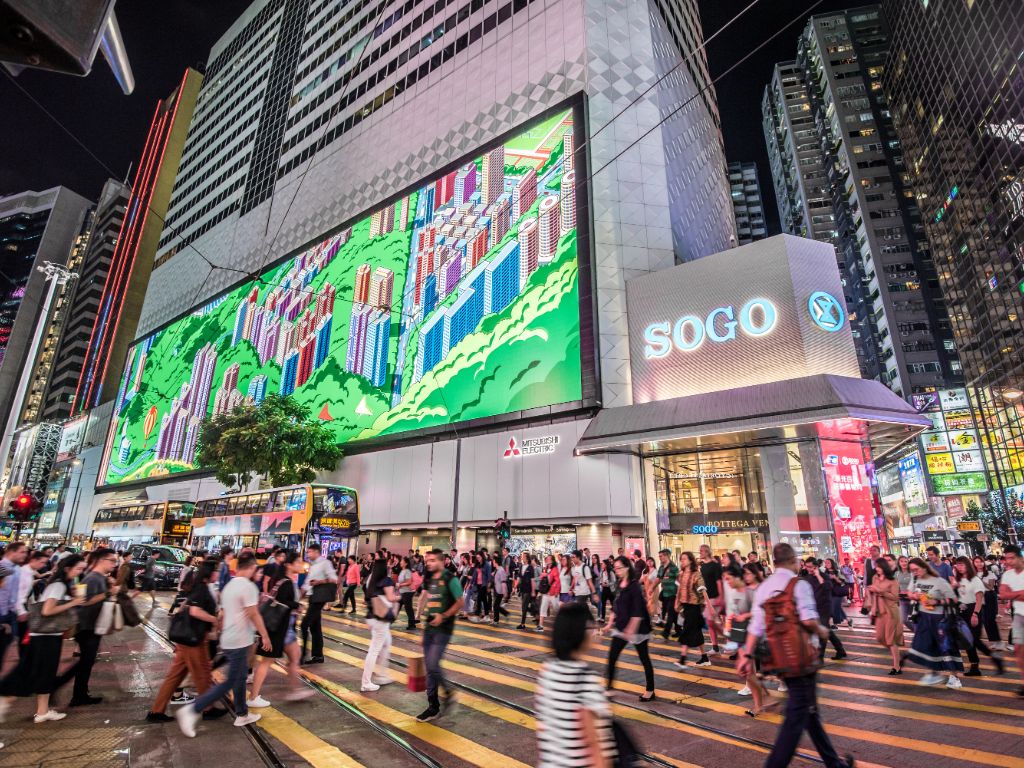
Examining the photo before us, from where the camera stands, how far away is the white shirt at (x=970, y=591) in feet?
31.9

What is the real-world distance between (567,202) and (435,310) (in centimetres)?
985

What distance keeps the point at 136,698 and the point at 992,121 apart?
7217 cm

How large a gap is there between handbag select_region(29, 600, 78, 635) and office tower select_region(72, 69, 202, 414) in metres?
78.5

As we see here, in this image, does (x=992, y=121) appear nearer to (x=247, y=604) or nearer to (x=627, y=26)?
(x=627, y=26)

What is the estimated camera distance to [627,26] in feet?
106

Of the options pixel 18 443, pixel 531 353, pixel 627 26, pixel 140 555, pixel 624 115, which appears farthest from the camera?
pixel 18 443

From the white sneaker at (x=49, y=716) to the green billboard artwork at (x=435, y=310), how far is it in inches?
844

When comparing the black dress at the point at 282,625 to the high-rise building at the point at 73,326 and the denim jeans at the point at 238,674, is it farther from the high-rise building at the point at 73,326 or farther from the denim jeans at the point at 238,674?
the high-rise building at the point at 73,326

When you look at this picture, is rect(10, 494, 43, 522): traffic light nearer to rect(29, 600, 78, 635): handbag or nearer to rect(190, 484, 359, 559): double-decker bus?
rect(190, 484, 359, 559): double-decker bus

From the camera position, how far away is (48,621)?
6012 millimetres

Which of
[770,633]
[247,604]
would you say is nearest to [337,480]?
[247,604]

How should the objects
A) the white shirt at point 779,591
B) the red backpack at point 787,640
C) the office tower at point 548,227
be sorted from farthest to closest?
the office tower at point 548,227, the white shirt at point 779,591, the red backpack at point 787,640

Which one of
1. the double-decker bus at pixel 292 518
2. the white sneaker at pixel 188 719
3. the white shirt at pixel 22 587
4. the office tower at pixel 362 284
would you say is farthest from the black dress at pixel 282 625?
the office tower at pixel 362 284

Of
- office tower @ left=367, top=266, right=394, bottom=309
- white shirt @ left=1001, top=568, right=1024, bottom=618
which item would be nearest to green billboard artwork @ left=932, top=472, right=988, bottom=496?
office tower @ left=367, top=266, right=394, bottom=309
